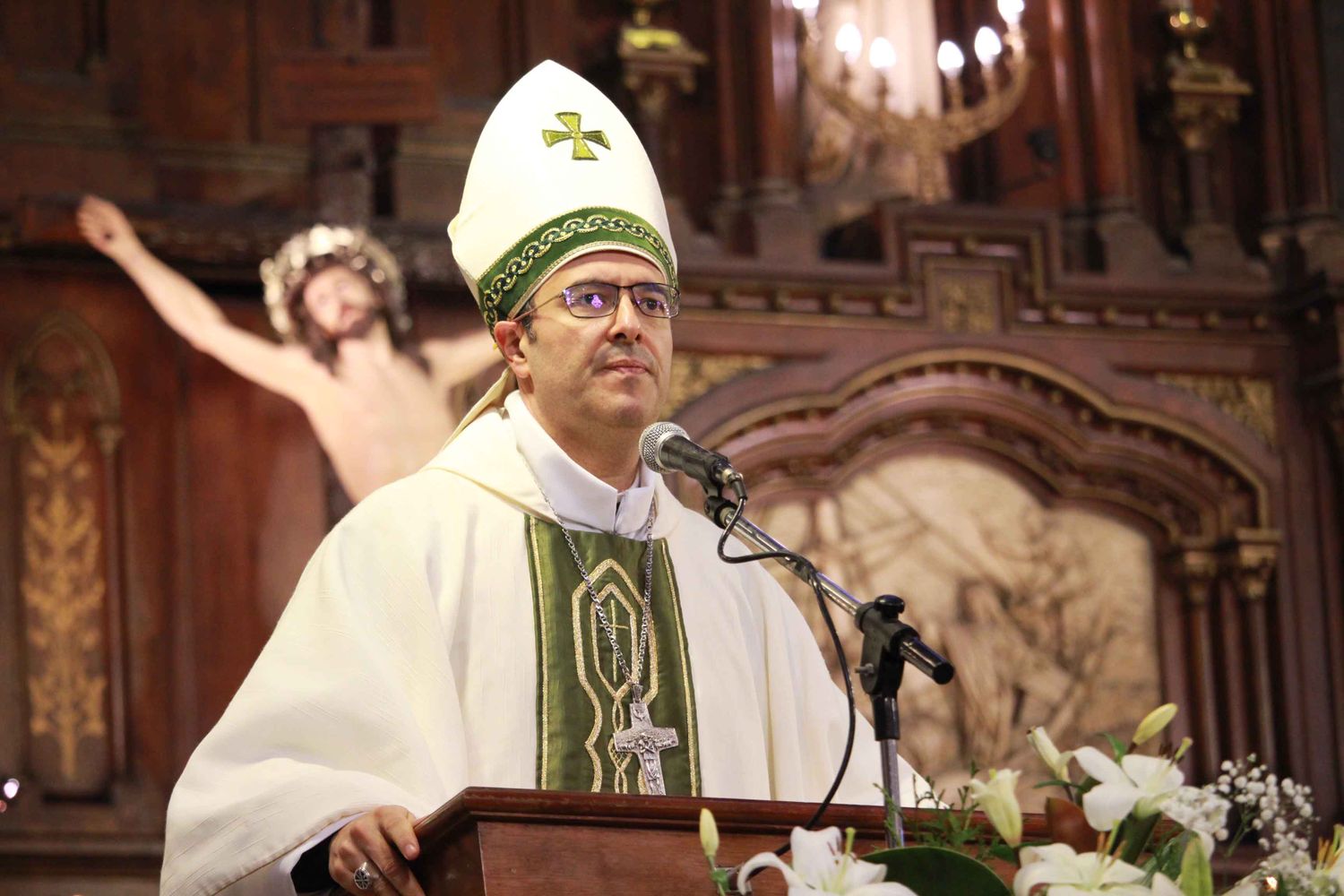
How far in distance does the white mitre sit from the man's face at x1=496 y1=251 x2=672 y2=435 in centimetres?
4

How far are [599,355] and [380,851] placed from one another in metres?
1.01

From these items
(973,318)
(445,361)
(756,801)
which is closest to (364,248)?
(445,361)

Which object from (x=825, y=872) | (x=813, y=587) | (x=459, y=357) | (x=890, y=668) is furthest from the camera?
(x=459, y=357)

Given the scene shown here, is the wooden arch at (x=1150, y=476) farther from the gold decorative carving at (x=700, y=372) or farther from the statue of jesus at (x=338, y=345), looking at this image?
the statue of jesus at (x=338, y=345)

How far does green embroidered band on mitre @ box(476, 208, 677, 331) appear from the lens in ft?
11.7

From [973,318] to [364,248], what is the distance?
192 cm

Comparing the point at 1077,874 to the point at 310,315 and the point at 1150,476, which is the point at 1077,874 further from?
the point at 1150,476

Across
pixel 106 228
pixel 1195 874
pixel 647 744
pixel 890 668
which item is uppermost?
pixel 106 228

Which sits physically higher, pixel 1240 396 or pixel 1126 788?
pixel 1240 396

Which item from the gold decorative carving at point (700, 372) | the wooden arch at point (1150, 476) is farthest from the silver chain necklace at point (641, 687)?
the wooden arch at point (1150, 476)

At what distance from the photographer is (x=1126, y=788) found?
213 centimetres

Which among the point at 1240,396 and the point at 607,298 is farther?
the point at 1240,396

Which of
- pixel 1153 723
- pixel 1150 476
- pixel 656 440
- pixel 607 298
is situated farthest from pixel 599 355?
Result: pixel 1150 476

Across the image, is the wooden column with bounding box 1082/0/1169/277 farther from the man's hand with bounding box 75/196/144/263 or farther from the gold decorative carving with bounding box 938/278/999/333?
the man's hand with bounding box 75/196/144/263
